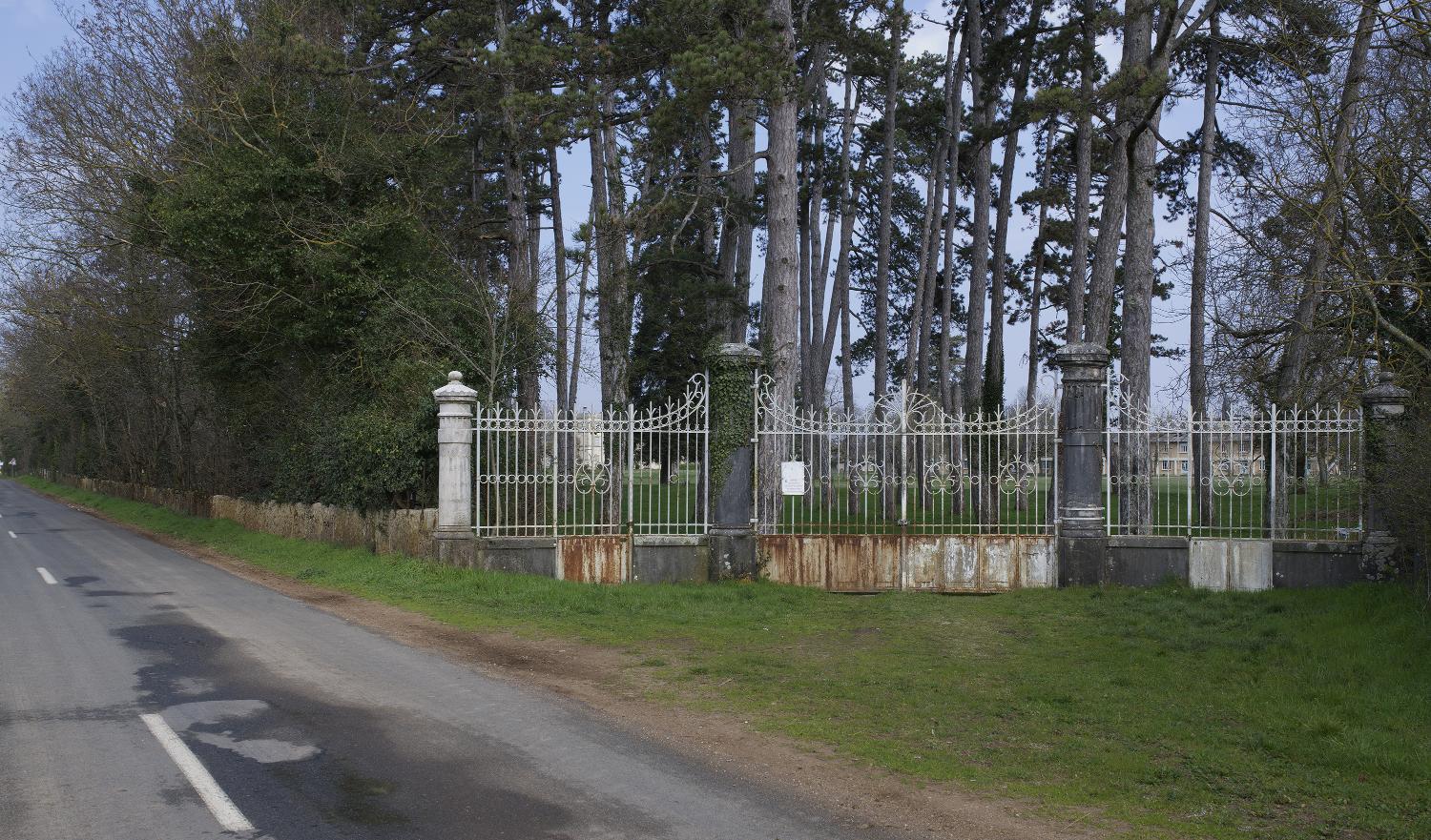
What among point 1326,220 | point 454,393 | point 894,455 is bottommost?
point 894,455

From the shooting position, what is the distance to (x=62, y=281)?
2736cm

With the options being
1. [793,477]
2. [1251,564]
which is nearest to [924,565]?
[793,477]

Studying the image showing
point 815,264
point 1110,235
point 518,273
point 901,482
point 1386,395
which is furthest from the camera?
point 815,264

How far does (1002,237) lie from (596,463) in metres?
20.9

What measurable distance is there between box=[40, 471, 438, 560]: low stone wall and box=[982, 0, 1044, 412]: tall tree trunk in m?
12.9

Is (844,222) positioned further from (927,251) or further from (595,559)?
(595,559)

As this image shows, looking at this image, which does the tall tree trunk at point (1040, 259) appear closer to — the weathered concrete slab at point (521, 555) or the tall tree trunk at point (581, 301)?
the tall tree trunk at point (581, 301)

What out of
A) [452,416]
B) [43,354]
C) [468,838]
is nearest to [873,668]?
[468,838]

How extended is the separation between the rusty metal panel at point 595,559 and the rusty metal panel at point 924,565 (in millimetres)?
3797

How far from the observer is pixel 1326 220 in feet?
42.0

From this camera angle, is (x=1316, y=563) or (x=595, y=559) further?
(x=595, y=559)

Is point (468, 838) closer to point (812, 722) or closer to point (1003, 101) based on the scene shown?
point (812, 722)

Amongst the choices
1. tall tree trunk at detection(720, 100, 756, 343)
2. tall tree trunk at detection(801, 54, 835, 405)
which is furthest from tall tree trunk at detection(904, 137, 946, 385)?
tall tree trunk at detection(720, 100, 756, 343)

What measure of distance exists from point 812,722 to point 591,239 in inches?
570
